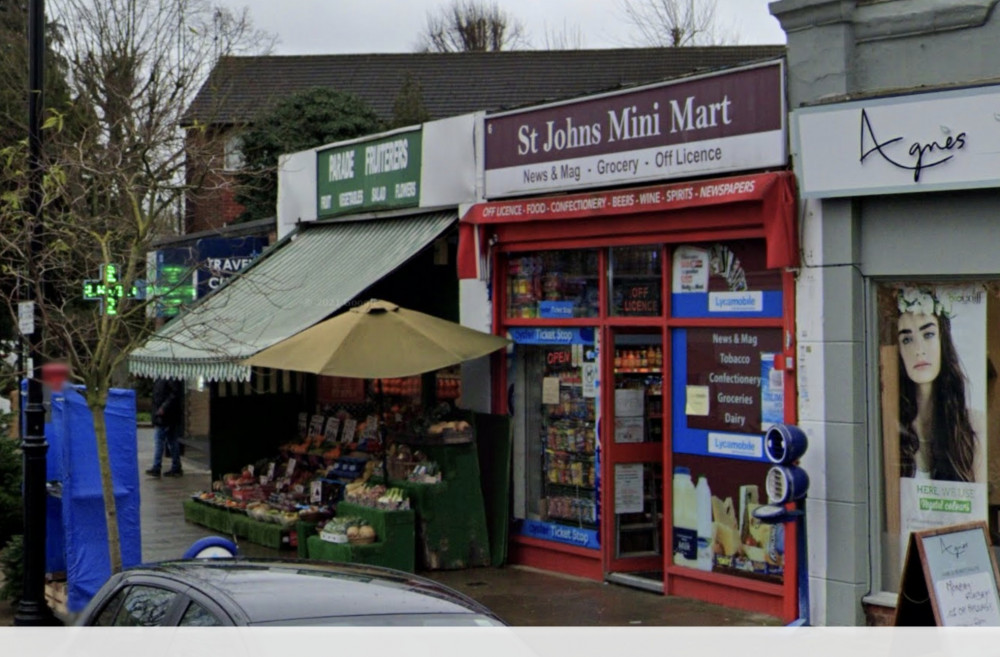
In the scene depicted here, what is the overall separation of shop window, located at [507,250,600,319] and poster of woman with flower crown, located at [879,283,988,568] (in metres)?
3.26

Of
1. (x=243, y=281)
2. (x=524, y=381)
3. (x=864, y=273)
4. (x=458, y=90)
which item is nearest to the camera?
(x=864, y=273)

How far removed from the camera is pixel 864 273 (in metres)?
9.90

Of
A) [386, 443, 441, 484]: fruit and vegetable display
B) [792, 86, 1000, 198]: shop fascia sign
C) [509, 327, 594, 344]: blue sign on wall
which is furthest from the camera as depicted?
[386, 443, 441, 484]: fruit and vegetable display

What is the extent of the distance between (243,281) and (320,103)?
15.0 metres

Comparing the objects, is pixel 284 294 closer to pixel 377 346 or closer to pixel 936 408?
pixel 377 346

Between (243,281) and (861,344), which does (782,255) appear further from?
(243,281)

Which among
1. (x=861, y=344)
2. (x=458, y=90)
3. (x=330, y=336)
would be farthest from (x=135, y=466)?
(x=458, y=90)

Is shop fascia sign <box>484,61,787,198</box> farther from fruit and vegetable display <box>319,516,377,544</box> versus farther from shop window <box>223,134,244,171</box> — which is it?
shop window <box>223,134,244,171</box>

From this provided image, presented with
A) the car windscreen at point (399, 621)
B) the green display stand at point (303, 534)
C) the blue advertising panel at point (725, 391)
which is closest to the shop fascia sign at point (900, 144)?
the blue advertising panel at point (725, 391)

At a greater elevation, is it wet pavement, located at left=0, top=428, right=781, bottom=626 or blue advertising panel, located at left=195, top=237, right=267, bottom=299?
blue advertising panel, located at left=195, top=237, right=267, bottom=299

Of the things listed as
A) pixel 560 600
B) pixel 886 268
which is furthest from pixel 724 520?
pixel 886 268

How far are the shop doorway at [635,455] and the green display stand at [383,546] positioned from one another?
1.79m

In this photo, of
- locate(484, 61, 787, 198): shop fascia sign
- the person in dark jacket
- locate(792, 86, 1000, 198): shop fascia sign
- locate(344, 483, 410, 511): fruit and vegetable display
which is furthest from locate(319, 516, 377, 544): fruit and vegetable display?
the person in dark jacket

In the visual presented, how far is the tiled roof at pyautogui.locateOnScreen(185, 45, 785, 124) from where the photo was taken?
3841 cm
